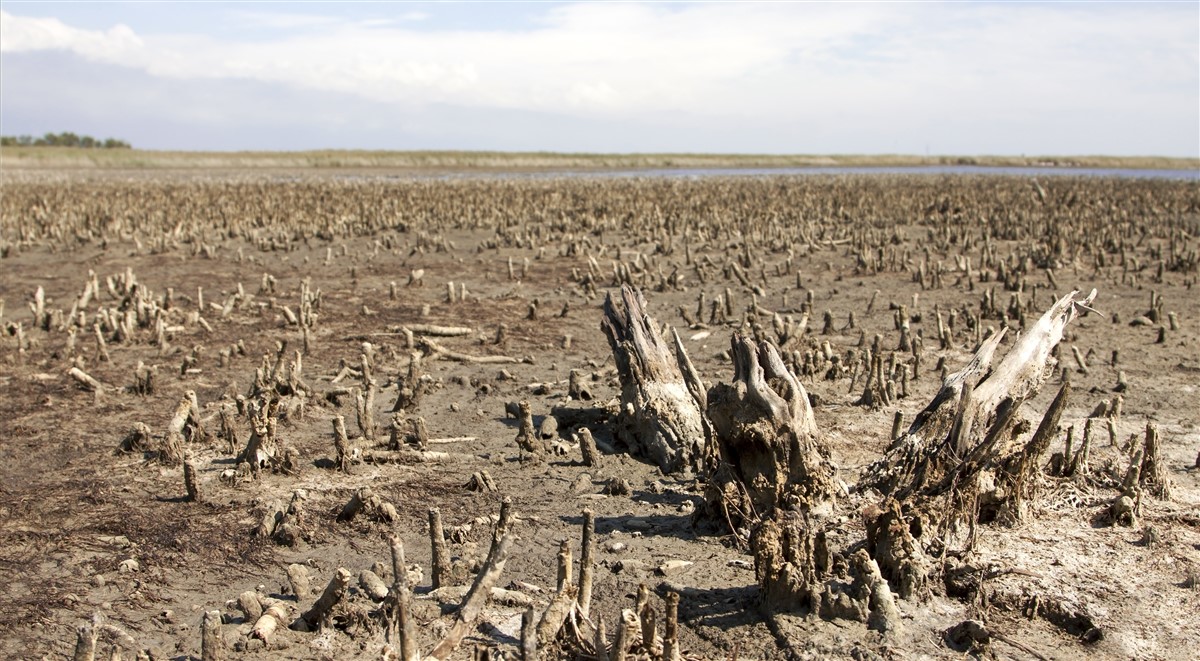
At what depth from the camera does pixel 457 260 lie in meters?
15.3

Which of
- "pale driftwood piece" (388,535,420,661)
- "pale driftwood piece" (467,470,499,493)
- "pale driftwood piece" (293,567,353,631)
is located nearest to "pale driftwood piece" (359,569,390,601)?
"pale driftwood piece" (293,567,353,631)

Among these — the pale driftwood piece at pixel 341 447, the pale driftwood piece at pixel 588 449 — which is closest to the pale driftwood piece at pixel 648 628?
the pale driftwood piece at pixel 588 449

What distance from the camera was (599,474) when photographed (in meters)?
6.21

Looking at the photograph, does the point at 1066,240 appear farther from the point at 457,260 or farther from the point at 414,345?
the point at 414,345

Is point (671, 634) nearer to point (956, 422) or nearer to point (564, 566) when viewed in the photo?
point (564, 566)

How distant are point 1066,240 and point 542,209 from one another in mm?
10678

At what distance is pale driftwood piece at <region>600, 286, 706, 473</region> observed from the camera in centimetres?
632

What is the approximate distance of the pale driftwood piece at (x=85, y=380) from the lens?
25.9ft

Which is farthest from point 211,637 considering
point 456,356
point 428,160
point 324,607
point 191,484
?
point 428,160

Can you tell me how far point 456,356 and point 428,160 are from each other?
194 feet

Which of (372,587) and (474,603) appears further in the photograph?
(372,587)

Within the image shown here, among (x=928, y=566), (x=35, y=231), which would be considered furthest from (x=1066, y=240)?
(x=35, y=231)

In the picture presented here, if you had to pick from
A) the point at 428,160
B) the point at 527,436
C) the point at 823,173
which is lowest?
the point at 527,436

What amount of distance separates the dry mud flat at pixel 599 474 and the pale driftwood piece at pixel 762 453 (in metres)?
0.02
